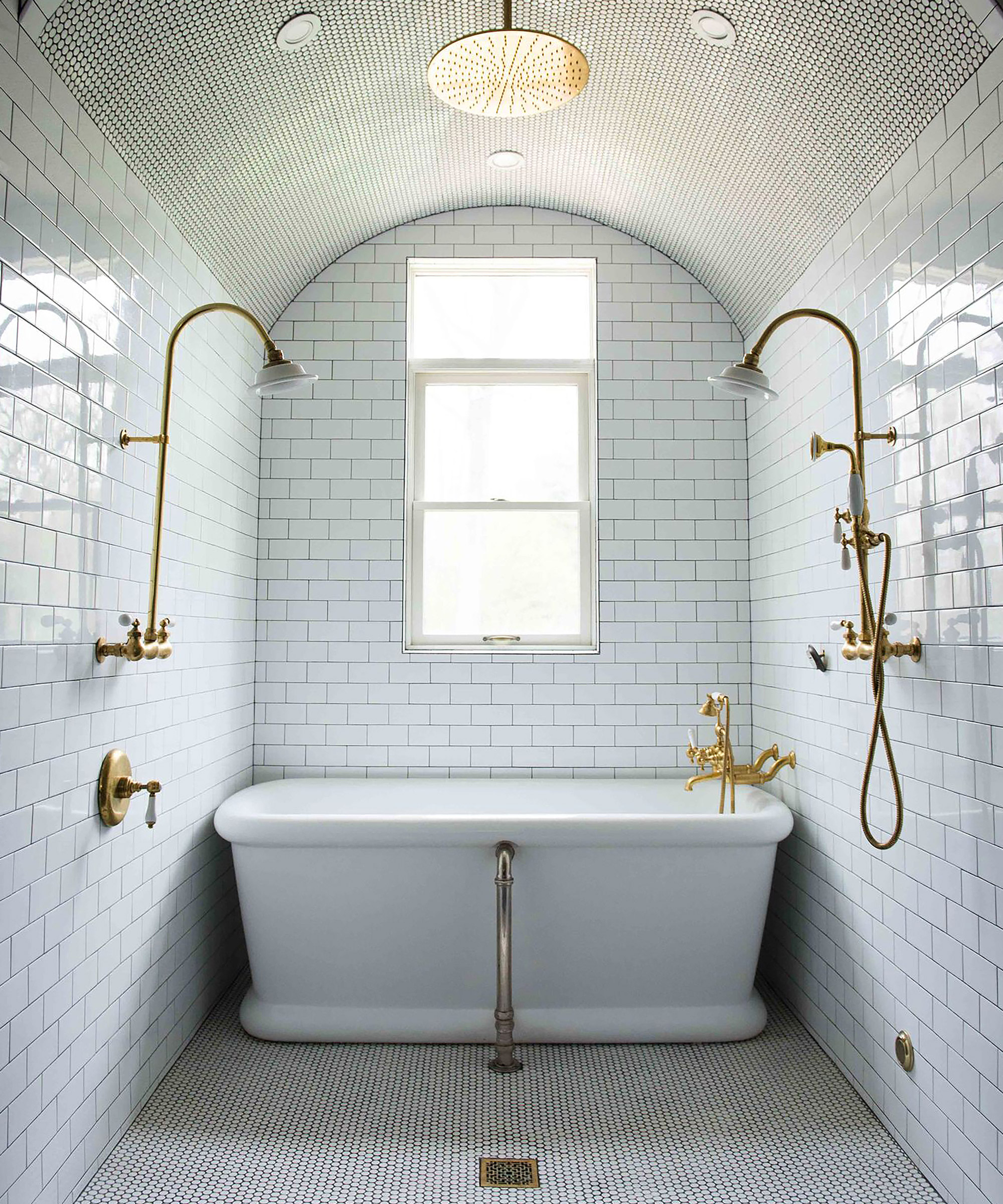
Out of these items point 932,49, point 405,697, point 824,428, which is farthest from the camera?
point 405,697

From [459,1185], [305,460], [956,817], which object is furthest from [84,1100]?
[305,460]

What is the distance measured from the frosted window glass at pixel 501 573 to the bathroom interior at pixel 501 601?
0.02 metres

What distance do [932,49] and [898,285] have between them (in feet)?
1.67

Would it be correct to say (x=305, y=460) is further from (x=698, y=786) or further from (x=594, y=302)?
(x=698, y=786)

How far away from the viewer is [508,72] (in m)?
2.11

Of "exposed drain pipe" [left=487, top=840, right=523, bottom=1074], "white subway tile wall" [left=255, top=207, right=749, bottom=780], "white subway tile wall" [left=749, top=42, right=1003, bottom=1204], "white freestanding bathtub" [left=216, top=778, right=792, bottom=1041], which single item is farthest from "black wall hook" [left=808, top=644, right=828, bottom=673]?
"exposed drain pipe" [left=487, top=840, right=523, bottom=1074]

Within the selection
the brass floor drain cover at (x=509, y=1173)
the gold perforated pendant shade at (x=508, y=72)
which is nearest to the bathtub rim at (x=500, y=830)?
the brass floor drain cover at (x=509, y=1173)

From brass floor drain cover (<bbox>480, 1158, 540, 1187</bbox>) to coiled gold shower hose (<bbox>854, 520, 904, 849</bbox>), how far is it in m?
1.12

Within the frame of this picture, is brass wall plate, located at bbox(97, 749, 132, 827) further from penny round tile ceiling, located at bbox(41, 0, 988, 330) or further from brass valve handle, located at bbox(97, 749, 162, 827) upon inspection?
penny round tile ceiling, located at bbox(41, 0, 988, 330)

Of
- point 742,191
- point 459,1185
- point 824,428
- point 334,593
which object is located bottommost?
point 459,1185

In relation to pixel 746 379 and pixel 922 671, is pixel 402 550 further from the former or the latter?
pixel 922 671

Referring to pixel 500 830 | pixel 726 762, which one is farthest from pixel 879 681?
pixel 500 830

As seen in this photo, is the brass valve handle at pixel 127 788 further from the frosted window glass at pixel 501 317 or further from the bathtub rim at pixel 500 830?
the frosted window glass at pixel 501 317

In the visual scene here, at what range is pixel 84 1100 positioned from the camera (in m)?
2.00
